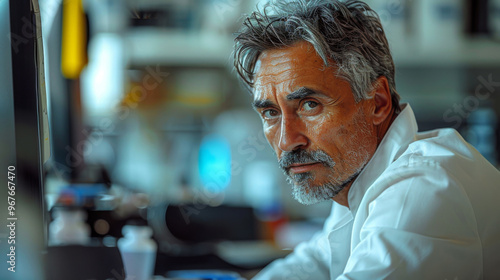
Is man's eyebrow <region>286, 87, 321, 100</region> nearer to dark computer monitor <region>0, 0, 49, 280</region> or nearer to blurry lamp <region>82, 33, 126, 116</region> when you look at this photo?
dark computer monitor <region>0, 0, 49, 280</region>

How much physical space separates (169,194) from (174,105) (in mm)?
424

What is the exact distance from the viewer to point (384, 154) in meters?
0.82

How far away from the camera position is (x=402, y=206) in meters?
0.62

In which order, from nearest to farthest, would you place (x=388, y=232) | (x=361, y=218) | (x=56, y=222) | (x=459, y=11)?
(x=388, y=232), (x=361, y=218), (x=56, y=222), (x=459, y=11)

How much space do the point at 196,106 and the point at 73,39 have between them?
2.05 ft

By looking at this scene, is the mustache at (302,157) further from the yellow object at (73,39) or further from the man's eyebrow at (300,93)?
the yellow object at (73,39)

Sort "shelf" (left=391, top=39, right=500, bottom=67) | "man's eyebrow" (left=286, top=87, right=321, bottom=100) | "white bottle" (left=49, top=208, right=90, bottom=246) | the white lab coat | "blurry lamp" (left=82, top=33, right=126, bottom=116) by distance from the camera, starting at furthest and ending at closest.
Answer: "shelf" (left=391, top=39, right=500, bottom=67) → "blurry lamp" (left=82, top=33, right=126, bottom=116) → "white bottle" (left=49, top=208, right=90, bottom=246) → "man's eyebrow" (left=286, top=87, right=321, bottom=100) → the white lab coat

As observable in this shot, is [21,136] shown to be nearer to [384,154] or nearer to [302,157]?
[302,157]

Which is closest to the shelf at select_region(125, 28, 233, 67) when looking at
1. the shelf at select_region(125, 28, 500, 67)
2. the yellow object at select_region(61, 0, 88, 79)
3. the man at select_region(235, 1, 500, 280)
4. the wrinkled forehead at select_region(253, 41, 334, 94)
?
the shelf at select_region(125, 28, 500, 67)

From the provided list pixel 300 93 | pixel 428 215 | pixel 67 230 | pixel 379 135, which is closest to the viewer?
pixel 428 215

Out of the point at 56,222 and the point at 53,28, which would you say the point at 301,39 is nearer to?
the point at 56,222

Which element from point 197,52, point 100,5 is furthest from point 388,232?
point 100,5

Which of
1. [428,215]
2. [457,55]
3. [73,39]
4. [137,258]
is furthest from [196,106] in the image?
[428,215]

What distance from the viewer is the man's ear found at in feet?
2.67
